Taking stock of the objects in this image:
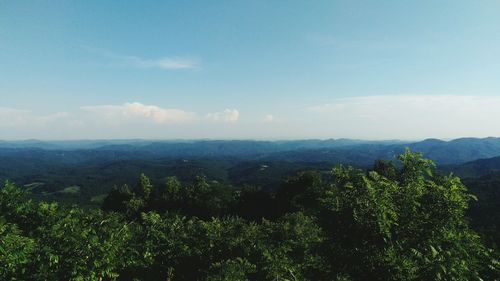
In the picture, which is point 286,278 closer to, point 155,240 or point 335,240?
point 335,240

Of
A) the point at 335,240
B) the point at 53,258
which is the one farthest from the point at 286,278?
the point at 53,258

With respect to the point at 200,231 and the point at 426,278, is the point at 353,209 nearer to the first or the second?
the point at 426,278

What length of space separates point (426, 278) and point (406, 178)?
4.80 meters

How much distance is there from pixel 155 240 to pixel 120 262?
5.52m

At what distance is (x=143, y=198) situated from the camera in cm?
7794

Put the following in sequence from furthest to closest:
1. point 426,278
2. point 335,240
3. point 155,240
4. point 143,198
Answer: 1. point 143,198
2. point 155,240
3. point 335,240
4. point 426,278

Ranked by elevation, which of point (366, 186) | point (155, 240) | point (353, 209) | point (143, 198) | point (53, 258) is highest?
point (366, 186)

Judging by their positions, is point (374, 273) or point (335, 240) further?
point (335, 240)

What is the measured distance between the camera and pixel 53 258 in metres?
17.2

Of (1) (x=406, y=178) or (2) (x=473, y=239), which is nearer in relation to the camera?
(2) (x=473, y=239)

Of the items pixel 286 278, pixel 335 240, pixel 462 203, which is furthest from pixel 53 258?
pixel 462 203

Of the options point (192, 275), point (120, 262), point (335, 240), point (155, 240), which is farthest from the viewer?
point (155, 240)

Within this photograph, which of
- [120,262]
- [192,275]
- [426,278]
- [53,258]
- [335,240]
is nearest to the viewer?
[426,278]

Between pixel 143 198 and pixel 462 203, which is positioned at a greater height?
pixel 462 203
